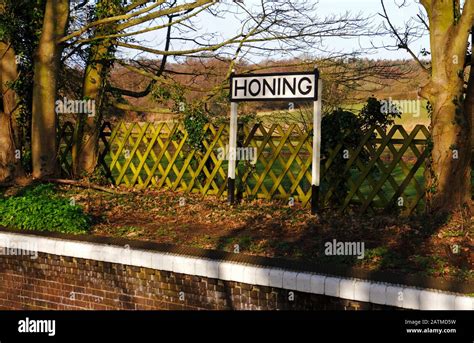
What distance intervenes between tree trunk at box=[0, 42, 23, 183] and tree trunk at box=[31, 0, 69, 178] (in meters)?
0.64

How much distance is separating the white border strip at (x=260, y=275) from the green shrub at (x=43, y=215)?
22.1 inches

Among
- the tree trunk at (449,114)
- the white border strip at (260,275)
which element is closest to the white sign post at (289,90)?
the tree trunk at (449,114)

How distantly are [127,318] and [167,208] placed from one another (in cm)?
389

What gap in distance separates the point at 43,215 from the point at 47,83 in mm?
4881

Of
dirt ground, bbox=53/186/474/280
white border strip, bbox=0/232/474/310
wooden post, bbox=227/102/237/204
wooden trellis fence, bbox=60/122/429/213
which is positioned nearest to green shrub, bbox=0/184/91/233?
dirt ground, bbox=53/186/474/280

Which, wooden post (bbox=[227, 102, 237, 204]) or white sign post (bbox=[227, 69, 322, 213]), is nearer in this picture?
white sign post (bbox=[227, 69, 322, 213])

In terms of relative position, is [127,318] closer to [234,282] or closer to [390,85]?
[234,282]

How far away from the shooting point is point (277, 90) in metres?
12.1

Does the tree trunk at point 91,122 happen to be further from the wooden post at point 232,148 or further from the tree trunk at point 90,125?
the wooden post at point 232,148

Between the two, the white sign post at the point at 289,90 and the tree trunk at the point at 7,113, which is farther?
the tree trunk at the point at 7,113

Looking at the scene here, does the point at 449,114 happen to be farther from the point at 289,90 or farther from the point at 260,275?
the point at 260,275

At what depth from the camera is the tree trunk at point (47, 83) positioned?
15.4 m

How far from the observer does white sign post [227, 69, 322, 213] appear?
11.8 metres

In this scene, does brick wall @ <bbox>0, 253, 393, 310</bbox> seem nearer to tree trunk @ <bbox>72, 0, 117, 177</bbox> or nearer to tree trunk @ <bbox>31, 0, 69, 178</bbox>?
tree trunk @ <bbox>31, 0, 69, 178</bbox>
